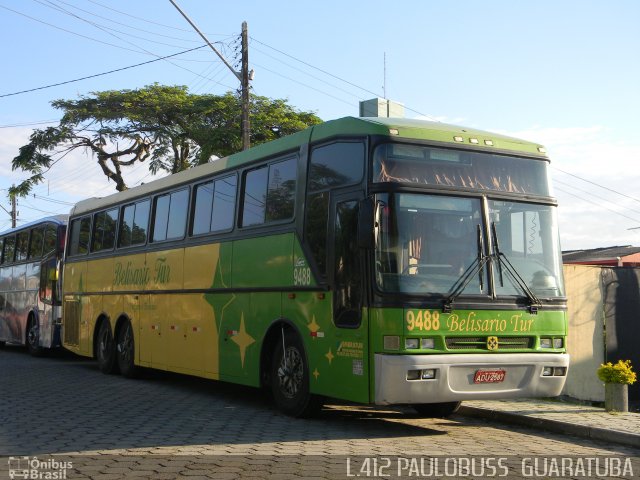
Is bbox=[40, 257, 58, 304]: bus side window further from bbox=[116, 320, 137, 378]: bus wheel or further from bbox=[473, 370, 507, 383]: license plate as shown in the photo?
bbox=[473, 370, 507, 383]: license plate

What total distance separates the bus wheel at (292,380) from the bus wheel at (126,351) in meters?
5.71

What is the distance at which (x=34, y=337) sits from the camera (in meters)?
23.0

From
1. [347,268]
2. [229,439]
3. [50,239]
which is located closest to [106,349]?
[50,239]

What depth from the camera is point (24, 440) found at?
8.77 meters

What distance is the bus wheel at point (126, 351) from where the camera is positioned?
16369mm

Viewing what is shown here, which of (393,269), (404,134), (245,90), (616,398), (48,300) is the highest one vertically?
(245,90)

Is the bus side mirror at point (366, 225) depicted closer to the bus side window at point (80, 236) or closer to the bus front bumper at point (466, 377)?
the bus front bumper at point (466, 377)

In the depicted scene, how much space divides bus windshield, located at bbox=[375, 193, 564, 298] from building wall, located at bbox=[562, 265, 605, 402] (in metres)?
4.14

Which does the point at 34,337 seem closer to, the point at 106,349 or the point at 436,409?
the point at 106,349

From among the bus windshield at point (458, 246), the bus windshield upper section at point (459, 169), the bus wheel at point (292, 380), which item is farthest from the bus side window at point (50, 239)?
the bus windshield at point (458, 246)

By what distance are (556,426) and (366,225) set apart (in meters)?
3.44

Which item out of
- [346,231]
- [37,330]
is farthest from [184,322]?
[37,330]

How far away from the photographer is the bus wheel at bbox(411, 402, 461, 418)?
1127 centimetres

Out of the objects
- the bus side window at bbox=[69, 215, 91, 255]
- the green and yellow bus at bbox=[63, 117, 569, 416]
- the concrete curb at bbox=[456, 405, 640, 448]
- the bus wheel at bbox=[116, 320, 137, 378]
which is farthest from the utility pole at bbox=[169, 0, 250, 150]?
the concrete curb at bbox=[456, 405, 640, 448]
